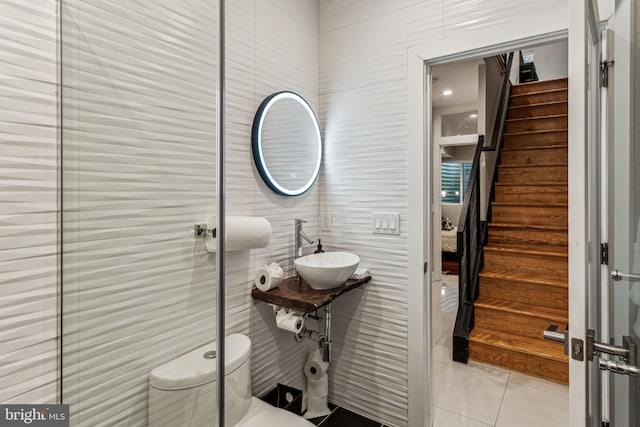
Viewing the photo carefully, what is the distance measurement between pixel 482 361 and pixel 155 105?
112 inches

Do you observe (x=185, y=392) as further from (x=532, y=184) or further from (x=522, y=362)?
(x=532, y=184)

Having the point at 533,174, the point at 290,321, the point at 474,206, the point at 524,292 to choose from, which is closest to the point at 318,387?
the point at 290,321

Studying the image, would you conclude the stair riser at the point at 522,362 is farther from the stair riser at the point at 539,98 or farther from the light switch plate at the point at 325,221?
the stair riser at the point at 539,98

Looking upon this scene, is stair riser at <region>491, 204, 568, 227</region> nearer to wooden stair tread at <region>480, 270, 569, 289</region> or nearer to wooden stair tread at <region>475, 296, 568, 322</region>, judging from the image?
wooden stair tread at <region>480, 270, 569, 289</region>

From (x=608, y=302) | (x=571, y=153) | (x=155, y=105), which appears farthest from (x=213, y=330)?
(x=608, y=302)

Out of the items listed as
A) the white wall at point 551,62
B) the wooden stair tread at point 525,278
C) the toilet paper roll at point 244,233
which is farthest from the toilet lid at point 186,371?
the white wall at point 551,62

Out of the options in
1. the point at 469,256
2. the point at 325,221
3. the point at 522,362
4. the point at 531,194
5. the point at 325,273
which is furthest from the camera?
the point at 531,194

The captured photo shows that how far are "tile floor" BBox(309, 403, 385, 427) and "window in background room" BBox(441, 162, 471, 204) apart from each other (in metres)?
5.12

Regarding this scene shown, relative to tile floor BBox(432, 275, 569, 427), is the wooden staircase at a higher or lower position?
higher

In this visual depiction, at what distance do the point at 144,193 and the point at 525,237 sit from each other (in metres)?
3.31

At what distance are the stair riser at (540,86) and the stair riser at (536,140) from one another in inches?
34.0

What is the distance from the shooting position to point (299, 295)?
61.4 inches

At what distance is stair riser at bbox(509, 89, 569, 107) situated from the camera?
151 inches

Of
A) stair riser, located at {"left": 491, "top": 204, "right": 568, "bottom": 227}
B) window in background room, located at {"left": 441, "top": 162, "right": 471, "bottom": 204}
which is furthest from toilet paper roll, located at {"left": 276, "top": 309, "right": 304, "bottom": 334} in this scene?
window in background room, located at {"left": 441, "top": 162, "right": 471, "bottom": 204}
